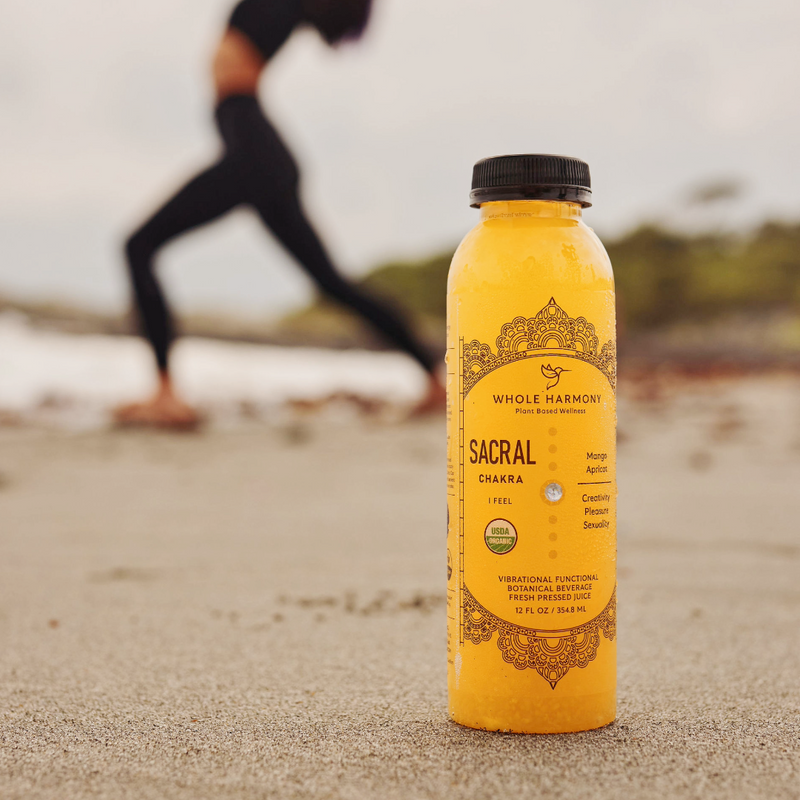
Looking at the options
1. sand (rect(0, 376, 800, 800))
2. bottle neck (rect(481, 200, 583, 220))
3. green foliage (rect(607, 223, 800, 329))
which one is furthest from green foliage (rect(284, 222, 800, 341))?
bottle neck (rect(481, 200, 583, 220))

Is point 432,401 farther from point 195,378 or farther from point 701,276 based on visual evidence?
point 701,276

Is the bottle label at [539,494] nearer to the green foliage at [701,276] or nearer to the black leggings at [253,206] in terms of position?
the black leggings at [253,206]

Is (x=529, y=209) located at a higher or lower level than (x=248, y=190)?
lower

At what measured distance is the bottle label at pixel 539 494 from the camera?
46.1 inches

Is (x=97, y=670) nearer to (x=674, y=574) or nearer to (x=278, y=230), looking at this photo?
(x=674, y=574)

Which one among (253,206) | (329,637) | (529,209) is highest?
(253,206)

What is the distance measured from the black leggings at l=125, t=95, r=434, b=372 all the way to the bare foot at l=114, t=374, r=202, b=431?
14 cm

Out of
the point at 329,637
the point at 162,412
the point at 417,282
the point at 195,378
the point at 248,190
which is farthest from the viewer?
the point at 417,282

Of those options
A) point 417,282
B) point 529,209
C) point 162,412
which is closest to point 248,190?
point 162,412

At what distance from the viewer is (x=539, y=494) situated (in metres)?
1.17

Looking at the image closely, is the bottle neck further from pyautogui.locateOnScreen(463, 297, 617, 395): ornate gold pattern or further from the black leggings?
the black leggings

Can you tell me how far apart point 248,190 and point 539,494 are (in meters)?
3.39

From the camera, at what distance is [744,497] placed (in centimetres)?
295

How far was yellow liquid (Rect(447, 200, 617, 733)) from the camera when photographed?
1.17m
